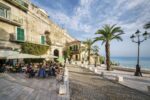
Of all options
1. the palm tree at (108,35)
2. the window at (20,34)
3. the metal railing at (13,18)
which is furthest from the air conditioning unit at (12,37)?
the palm tree at (108,35)

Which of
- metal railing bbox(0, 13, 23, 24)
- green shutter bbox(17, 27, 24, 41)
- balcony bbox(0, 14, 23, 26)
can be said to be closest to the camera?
balcony bbox(0, 14, 23, 26)

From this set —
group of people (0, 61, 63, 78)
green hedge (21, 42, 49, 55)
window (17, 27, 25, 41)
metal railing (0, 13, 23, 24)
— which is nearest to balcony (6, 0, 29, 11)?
metal railing (0, 13, 23, 24)

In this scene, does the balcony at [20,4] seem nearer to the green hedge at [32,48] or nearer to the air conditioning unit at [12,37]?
the air conditioning unit at [12,37]

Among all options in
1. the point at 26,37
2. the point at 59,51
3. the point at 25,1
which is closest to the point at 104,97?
the point at 26,37

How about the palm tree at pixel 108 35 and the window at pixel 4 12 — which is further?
the palm tree at pixel 108 35

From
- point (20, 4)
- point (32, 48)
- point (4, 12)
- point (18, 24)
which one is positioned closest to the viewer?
point (4, 12)

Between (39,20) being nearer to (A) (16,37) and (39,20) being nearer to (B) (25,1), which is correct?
(B) (25,1)

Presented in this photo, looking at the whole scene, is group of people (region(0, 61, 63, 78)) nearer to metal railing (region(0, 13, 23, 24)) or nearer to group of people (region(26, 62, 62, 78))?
group of people (region(26, 62, 62, 78))

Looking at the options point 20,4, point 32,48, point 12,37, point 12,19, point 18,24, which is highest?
point 20,4

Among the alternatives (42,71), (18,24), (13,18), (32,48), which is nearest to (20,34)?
(18,24)

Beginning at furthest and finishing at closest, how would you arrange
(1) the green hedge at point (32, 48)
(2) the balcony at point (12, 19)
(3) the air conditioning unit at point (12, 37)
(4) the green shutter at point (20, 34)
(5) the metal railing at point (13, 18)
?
1. (1) the green hedge at point (32, 48)
2. (4) the green shutter at point (20, 34)
3. (3) the air conditioning unit at point (12, 37)
4. (5) the metal railing at point (13, 18)
5. (2) the balcony at point (12, 19)

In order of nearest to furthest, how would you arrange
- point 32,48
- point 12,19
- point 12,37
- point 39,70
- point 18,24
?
point 39,70, point 12,37, point 12,19, point 18,24, point 32,48

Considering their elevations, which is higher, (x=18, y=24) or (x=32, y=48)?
(x=18, y=24)

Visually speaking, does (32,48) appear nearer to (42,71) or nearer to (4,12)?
(4,12)
